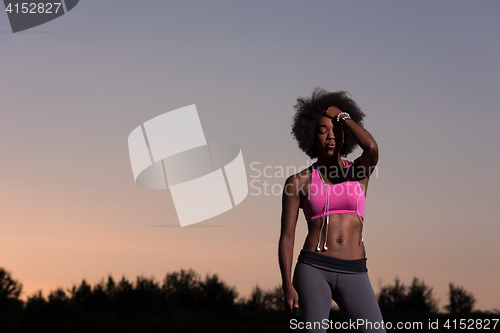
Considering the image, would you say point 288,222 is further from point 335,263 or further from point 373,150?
point 373,150

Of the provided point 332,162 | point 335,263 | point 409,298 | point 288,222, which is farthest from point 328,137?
point 409,298

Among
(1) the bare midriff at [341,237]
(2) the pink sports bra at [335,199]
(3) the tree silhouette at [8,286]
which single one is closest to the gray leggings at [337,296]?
(1) the bare midriff at [341,237]

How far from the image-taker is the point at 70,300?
5228 centimetres

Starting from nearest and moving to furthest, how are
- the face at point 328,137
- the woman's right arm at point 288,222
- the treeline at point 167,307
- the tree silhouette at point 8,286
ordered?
the woman's right arm at point 288,222 → the face at point 328,137 → the treeline at point 167,307 → the tree silhouette at point 8,286

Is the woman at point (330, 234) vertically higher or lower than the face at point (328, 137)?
lower

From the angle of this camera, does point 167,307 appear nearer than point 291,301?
No

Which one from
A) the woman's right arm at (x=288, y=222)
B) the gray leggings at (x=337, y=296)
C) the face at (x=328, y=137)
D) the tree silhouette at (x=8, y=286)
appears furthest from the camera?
the tree silhouette at (x=8, y=286)

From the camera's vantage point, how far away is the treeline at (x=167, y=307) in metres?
49.2

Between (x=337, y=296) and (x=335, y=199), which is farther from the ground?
(x=335, y=199)

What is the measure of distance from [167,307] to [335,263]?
55.4 metres

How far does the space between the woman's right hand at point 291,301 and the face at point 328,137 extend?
55.0 inches

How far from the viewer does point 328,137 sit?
557cm

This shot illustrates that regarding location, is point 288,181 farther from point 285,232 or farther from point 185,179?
point 185,179

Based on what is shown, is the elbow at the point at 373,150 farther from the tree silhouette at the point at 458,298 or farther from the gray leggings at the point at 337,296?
the tree silhouette at the point at 458,298
